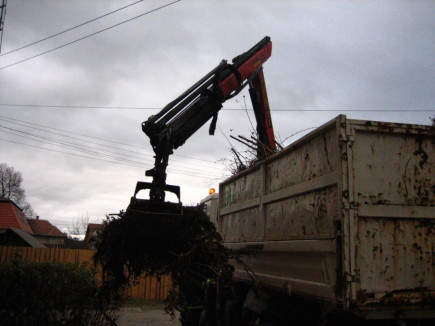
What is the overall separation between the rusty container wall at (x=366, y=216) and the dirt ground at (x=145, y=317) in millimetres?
6435

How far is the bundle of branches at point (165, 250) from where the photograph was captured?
497cm

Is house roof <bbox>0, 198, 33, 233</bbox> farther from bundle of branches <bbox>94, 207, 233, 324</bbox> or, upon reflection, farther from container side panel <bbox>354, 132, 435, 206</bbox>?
container side panel <bbox>354, 132, 435, 206</bbox>

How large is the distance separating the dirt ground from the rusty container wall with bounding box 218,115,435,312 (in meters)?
6.43

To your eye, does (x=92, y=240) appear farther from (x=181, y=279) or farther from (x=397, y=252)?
(x=397, y=252)

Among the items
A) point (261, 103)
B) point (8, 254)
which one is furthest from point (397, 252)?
point (8, 254)

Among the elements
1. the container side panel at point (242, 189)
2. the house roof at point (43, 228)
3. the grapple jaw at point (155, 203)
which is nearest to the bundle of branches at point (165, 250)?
the grapple jaw at point (155, 203)

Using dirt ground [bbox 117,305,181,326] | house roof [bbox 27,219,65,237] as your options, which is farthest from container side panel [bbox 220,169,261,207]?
house roof [bbox 27,219,65,237]

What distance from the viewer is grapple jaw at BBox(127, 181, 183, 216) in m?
5.27

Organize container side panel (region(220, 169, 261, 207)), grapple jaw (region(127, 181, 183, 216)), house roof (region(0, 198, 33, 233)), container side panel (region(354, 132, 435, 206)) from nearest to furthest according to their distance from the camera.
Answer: container side panel (region(354, 132, 435, 206)) → grapple jaw (region(127, 181, 183, 216)) → container side panel (region(220, 169, 261, 207)) → house roof (region(0, 198, 33, 233))

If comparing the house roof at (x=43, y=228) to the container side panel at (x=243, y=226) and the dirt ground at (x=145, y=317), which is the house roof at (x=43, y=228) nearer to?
the dirt ground at (x=145, y=317)

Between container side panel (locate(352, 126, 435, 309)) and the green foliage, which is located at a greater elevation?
container side panel (locate(352, 126, 435, 309))

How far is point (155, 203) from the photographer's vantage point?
5.37 metres

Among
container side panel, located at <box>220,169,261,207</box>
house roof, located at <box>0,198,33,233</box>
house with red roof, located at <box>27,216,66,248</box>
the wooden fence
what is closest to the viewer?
container side panel, located at <box>220,169,261,207</box>

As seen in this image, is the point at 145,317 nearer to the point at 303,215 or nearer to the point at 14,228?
the point at 303,215
